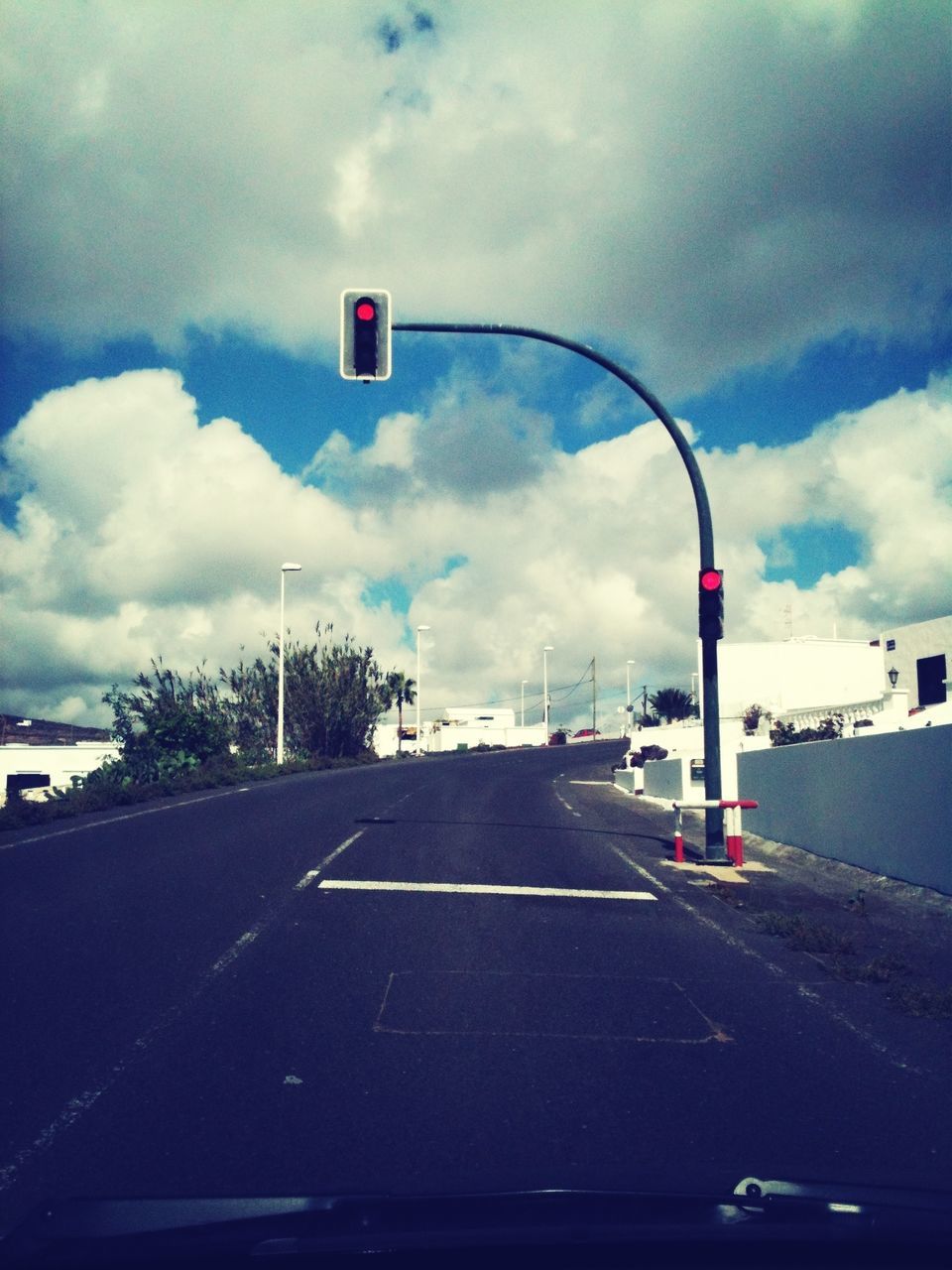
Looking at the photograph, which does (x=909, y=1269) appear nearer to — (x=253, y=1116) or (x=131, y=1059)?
(x=253, y=1116)

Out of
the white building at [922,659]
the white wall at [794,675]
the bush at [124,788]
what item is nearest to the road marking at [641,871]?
the bush at [124,788]

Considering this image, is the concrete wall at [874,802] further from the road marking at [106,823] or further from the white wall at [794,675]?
the white wall at [794,675]

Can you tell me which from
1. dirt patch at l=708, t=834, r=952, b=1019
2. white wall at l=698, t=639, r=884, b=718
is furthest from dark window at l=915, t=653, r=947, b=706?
dirt patch at l=708, t=834, r=952, b=1019

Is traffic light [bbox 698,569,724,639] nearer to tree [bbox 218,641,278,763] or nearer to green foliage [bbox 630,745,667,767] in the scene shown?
green foliage [bbox 630,745,667,767]

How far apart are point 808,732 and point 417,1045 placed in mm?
24896

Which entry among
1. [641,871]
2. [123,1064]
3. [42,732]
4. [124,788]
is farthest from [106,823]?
[42,732]

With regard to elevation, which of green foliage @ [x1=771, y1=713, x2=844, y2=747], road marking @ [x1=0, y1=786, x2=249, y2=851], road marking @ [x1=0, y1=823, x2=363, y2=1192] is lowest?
road marking @ [x1=0, y1=823, x2=363, y2=1192]

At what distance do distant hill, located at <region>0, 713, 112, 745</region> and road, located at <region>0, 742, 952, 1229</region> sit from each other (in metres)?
74.6

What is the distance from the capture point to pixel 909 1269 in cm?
300

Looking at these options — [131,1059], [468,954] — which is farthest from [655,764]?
[131,1059]

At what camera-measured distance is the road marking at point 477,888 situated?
37.5ft

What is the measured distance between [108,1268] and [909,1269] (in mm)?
2264

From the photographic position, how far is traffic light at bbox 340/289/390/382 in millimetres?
11836

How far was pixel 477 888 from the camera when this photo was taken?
38.2 ft
